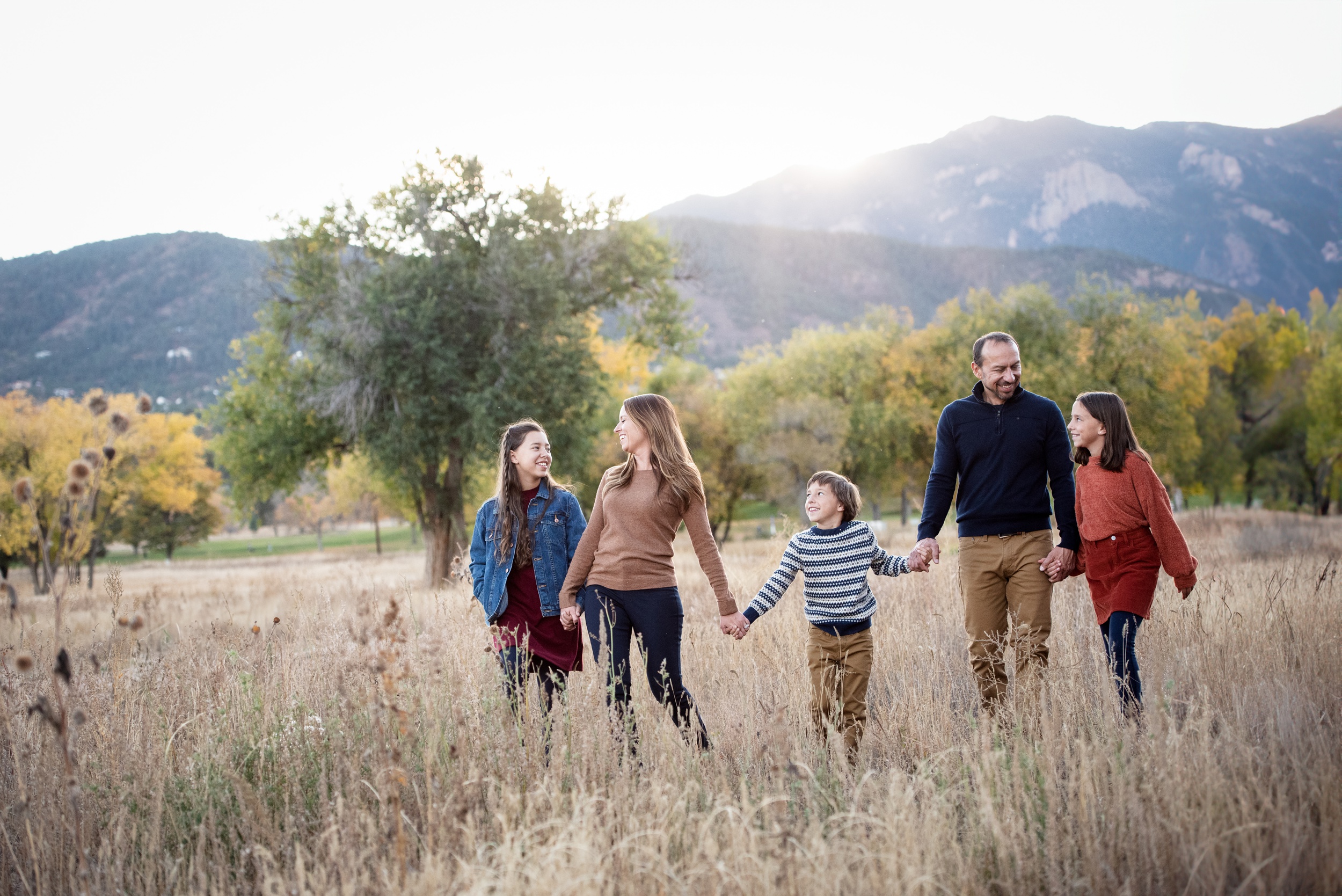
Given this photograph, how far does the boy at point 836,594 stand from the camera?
423cm

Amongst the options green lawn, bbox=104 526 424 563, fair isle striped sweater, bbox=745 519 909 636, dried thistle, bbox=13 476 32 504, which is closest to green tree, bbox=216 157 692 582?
fair isle striped sweater, bbox=745 519 909 636

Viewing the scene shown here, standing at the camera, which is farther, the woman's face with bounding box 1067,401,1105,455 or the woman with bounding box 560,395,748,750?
the woman's face with bounding box 1067,401,1105,455

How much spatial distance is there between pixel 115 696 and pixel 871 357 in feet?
128

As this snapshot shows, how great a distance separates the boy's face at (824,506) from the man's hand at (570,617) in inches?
55.2

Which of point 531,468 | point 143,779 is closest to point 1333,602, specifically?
point 531,468

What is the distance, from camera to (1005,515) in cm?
446

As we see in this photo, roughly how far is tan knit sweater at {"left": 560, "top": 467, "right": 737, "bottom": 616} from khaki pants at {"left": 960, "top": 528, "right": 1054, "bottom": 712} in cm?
143

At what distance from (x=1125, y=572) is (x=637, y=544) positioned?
2.69m

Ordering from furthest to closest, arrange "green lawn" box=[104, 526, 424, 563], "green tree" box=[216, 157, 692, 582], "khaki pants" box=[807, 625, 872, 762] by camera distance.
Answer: "green lawn" box=[104, 526, 424, 563] → "green tree" box=[216, 157, 692, 582] → "khaki pants" box=[807, 625, 872, 762]

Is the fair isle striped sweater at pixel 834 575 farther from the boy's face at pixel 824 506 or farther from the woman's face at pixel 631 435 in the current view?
the woman's face at pixel 631 435

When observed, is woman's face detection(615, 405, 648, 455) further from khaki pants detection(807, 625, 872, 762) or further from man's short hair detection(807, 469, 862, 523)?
khaki pants detection(807, 625, 872, 762)

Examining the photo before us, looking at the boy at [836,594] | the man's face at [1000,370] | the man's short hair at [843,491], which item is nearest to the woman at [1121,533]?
the man's face at [1000,370]


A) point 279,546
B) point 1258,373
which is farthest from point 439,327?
point 279,546

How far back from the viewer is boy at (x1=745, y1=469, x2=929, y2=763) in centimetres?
423
